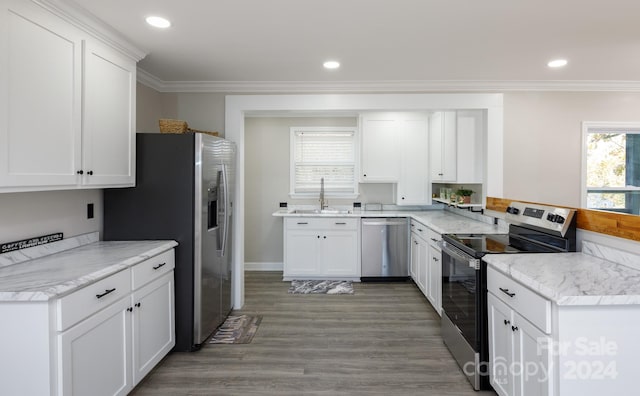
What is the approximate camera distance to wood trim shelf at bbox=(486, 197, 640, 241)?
1879 mm

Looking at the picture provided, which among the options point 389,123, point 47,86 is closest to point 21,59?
point 47,86

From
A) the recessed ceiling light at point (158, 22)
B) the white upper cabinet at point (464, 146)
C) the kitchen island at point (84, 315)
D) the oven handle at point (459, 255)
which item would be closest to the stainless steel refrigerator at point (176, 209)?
the kitchen island at point (84, 315)

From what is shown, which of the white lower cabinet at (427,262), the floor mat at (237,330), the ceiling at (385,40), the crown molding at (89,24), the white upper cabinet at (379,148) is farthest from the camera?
the white upper cabinet at (379,148)

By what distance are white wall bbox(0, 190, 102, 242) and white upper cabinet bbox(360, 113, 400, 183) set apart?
3.23 meters

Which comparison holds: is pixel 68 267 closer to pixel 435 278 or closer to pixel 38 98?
pixel 38 98

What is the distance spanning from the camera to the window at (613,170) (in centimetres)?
401

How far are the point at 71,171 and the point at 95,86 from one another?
606 millimetres

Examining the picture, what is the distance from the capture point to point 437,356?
276cm

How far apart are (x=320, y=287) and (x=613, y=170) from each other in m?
3.72

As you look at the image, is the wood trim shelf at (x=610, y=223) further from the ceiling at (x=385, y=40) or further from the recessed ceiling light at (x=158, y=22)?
the recessed ceiling light at (x=158, y=22)

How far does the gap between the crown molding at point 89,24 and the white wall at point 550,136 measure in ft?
11.9

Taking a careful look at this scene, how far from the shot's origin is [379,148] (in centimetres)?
490

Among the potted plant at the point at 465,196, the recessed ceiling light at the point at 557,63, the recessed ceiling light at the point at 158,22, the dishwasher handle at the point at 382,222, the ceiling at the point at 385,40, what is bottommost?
the dishwasher handle at the point at 382,222

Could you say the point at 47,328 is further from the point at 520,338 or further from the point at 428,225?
the point at 428,225
